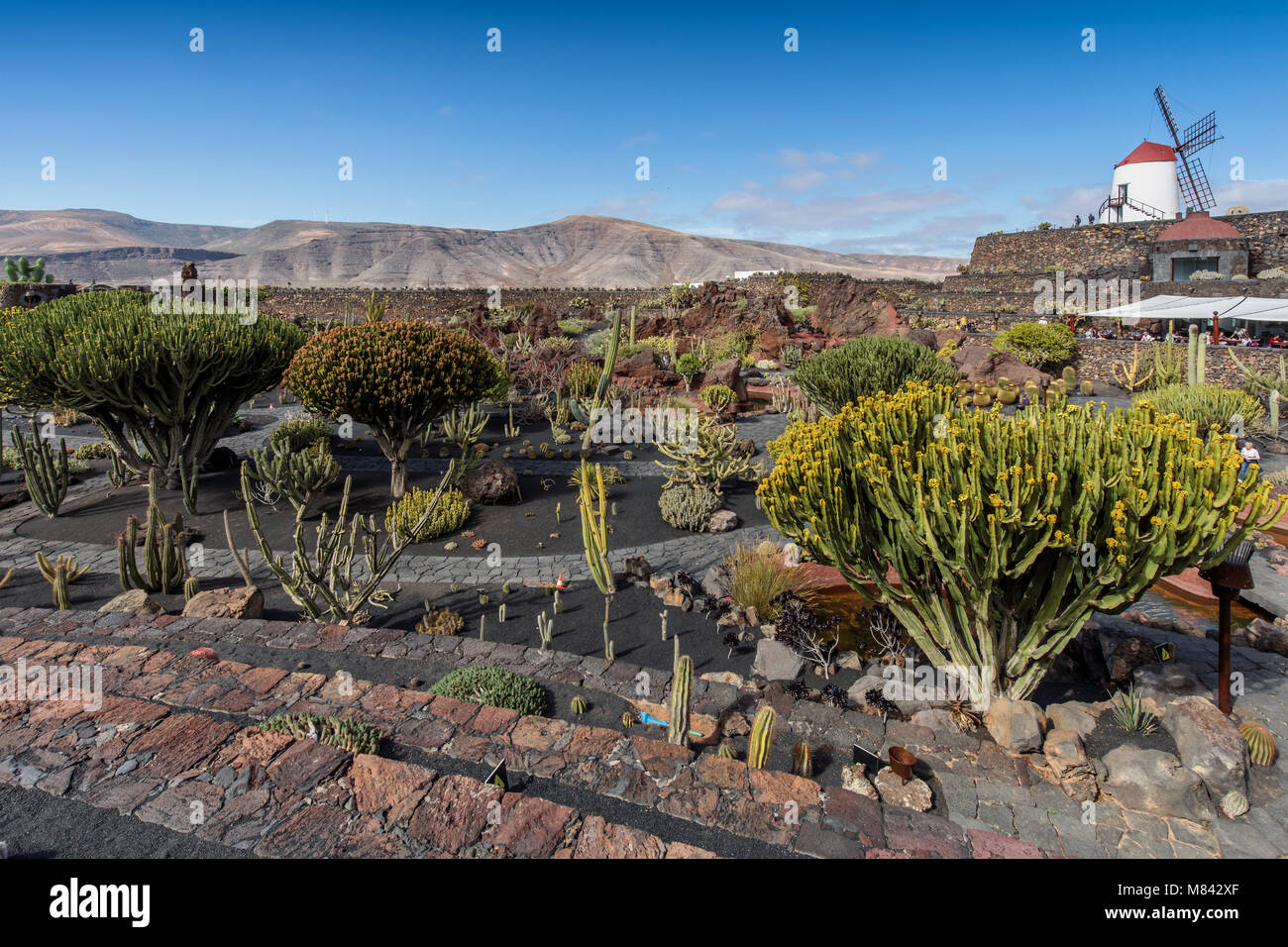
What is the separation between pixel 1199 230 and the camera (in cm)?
3089

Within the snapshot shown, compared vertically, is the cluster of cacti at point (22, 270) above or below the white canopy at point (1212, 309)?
above

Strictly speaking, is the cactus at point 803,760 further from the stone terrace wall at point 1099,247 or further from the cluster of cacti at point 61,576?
the stone terrace wall at point 1099,247

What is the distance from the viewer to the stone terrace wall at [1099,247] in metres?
29.4

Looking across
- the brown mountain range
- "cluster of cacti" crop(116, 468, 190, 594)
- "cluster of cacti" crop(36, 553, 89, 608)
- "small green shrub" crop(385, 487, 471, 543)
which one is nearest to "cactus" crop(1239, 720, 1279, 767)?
"small green shrub" crop(385, 487, 471, 543)

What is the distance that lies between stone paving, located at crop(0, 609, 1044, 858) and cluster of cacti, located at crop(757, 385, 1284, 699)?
5.63 feet

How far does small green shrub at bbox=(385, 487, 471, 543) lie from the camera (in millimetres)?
9844

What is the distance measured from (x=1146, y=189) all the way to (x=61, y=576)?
4925 cm

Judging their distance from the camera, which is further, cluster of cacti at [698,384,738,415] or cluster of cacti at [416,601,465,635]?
cluster of cacti at [698,384,738,415]

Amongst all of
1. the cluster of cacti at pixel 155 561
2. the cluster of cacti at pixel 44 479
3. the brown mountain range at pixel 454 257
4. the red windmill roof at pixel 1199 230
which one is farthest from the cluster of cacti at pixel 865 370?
the brown mountain range at pixel 454 257

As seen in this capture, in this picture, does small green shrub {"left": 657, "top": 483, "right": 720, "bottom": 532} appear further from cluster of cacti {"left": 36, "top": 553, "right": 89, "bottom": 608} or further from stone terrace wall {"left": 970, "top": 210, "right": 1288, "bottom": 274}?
stone terrace wall {"left": 970, "top": 210, "right": 1288, "bottom": 274}

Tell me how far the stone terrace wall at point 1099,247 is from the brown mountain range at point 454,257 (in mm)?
58846
